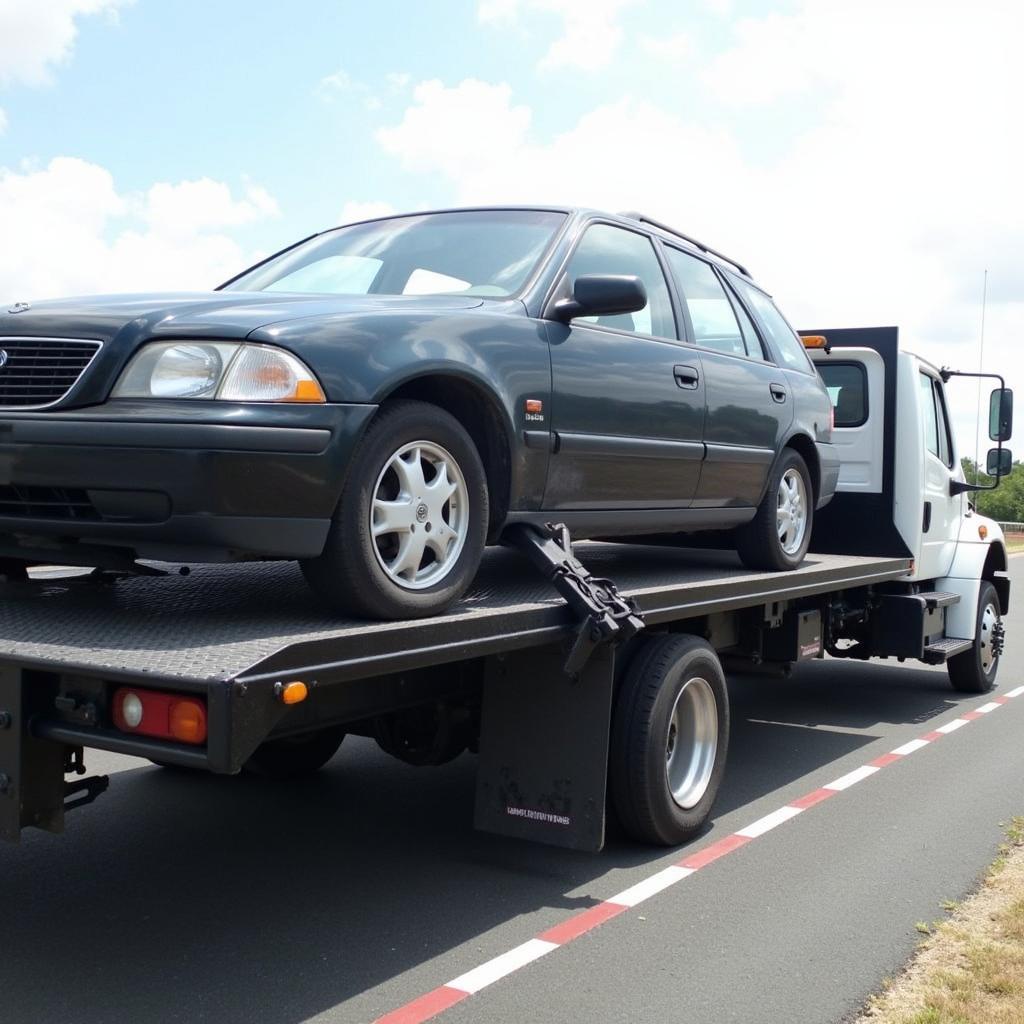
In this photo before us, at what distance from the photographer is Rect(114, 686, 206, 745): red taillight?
9.75 ft

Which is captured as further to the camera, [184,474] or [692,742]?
Result: [692,742]

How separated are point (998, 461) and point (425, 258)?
615 centimetres

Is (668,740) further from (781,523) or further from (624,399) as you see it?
(781,523)

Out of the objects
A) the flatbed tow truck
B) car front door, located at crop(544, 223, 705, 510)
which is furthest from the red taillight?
car front door, located at crop(544, 223, 705, 510)

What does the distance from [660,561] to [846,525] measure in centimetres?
235

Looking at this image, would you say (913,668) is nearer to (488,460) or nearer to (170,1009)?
(488,460)

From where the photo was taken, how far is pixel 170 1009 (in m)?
3.36

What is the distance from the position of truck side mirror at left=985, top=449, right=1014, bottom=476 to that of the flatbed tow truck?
7.44 feet

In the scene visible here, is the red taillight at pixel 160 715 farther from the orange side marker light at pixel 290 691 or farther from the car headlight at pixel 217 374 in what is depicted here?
the car headlight at pixel 217 374

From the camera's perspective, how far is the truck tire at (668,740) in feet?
15.3

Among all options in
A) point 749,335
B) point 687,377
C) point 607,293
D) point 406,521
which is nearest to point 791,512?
point 749,335

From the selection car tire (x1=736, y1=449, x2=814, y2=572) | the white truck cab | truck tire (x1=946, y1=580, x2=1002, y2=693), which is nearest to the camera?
car tire (x1=736, y1=449, x2=814, y2=572)

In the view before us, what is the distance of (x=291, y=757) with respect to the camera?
5805mm

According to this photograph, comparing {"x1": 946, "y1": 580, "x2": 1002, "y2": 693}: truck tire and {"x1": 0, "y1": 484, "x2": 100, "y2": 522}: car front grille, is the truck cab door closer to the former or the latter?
{"x1": 946, "y1": 580, "x2": 1002, "y2": 693}: truck tire
